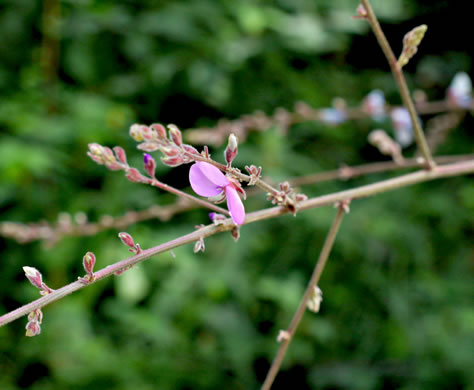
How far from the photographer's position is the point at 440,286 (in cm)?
212

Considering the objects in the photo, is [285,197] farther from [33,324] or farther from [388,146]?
[388,146]

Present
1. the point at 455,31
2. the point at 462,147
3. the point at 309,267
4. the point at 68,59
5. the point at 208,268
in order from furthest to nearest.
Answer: the point at 455,31 < the point at 462,147 < the point at 309,267 < the point at 68,59 < the point at 208,268

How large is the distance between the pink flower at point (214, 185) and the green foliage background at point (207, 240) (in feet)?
4.06

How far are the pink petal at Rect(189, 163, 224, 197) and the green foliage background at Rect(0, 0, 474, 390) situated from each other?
4.08 ft

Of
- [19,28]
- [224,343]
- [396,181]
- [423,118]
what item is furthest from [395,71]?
[423,118]

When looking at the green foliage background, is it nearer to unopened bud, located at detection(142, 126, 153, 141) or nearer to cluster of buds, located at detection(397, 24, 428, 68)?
cluster of buds, located at detection(397, 24, 428, 68)

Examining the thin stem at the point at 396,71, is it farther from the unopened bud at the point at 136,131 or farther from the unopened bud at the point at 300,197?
the unopened bud at the point at 136,131

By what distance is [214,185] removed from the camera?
0.49 meters

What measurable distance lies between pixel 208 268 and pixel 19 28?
1302 mm

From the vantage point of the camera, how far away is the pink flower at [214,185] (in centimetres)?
48

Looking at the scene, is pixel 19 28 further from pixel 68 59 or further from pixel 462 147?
pixel 462 147

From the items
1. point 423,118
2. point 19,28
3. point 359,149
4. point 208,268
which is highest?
point 423,118

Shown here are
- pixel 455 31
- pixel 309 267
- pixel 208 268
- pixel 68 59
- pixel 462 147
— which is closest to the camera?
pixel 208 268

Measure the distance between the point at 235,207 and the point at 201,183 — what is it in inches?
1.6
